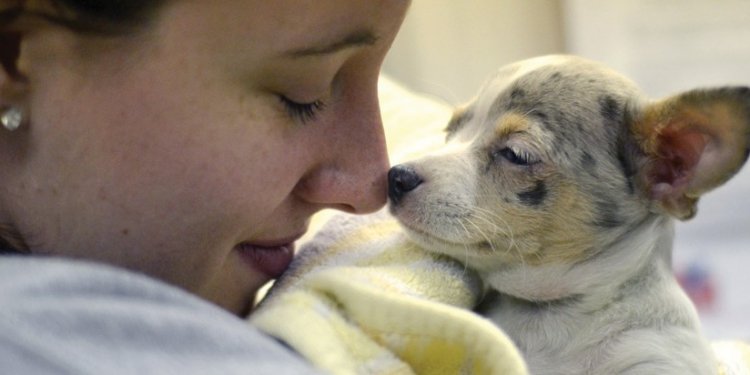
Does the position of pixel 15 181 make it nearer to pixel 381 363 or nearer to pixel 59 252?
pixel 59 252

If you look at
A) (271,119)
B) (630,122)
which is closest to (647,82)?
(630,122)

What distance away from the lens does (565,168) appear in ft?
4.05

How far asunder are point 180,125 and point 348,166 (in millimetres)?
215

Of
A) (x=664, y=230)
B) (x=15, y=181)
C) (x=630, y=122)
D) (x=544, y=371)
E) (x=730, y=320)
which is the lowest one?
(x=730, y=320)

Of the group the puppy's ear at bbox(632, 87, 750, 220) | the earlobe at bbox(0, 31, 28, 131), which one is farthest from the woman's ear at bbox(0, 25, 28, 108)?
the puppy's ear at bbox(632, 87, 750, 220)

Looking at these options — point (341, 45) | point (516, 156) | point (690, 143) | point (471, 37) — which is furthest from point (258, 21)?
point (471, 37)

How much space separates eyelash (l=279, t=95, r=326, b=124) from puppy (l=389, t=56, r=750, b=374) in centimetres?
21

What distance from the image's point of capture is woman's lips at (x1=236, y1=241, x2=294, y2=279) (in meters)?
1.05

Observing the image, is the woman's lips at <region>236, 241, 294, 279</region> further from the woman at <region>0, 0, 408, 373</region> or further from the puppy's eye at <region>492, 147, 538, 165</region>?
the puppy's eye at <region>492, 147, 538, 165</region>

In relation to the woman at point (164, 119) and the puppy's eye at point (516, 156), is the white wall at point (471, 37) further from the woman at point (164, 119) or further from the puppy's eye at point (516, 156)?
the woman at point (164, 119)

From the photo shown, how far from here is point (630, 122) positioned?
126 centimetres

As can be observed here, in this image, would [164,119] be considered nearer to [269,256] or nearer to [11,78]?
[11,78]

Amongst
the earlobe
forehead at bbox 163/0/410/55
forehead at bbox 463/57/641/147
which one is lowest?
forehead at bbox 463/57/641/147

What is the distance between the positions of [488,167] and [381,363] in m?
0.40
